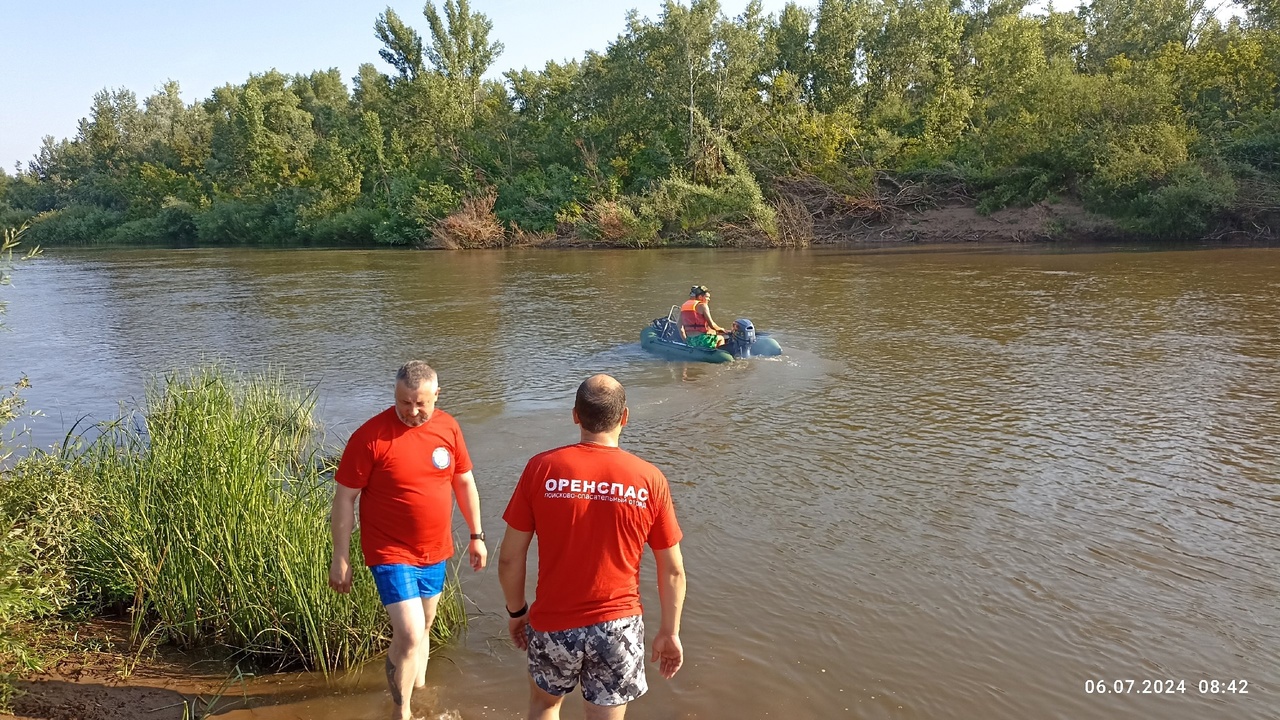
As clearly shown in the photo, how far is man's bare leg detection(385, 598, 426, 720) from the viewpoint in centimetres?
376

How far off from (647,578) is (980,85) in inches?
1756

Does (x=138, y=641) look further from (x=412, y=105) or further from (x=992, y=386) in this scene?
(x=412, y=105)

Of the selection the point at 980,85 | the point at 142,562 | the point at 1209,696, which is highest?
the point at 980,85

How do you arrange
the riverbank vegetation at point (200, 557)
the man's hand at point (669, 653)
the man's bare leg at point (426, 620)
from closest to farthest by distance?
1. the man's hand at point (669, 653)
2. the man's bare leg at point (426, 620)
3. the riverbank vegetation at point (200, 557)

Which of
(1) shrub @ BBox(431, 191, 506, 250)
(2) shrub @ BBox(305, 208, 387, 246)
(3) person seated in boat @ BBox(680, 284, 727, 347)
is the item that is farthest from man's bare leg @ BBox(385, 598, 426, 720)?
(2) shrub @ BBox(305, 208, 387, 246)

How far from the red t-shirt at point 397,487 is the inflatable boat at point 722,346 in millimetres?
9483

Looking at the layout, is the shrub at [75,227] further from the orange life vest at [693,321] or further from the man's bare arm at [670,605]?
the man's bare arm at [670,605]

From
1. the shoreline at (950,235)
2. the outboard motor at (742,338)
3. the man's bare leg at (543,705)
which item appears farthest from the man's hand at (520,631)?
the shoreline at (950,235)

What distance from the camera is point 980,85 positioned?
4447 cm

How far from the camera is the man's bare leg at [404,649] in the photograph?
3.76m

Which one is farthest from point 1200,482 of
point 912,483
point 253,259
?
point 253,259

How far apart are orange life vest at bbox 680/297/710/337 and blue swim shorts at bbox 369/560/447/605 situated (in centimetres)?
975
